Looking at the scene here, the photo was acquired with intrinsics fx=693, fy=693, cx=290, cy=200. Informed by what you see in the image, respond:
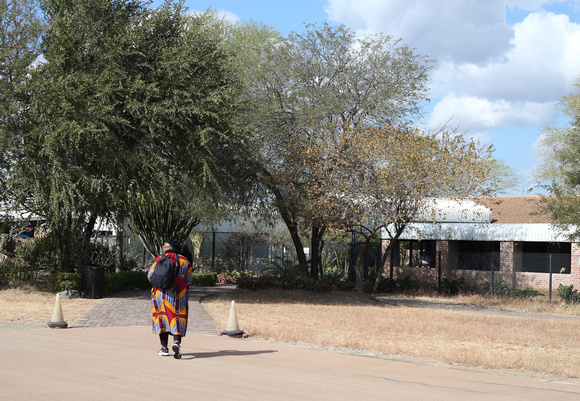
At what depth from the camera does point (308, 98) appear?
2309 centimetres

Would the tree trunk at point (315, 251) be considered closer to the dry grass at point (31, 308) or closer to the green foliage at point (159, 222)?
the green foliage at point (159, 222)

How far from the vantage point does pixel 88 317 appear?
14578 mm

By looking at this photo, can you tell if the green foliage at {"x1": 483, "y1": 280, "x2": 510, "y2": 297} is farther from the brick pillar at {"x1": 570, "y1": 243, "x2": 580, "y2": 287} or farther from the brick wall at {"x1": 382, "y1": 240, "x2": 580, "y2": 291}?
the brick pillar at {"x1": 570, "y1": 243, "x2": 580, "y2": 287}

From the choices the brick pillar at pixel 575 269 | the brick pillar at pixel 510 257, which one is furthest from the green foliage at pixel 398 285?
the brick pillar at pixel 575 269

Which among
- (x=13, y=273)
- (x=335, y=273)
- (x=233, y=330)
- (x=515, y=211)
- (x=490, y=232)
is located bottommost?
(x=233, y=330)

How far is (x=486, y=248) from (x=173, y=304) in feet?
82.3

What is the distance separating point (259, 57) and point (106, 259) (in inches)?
372

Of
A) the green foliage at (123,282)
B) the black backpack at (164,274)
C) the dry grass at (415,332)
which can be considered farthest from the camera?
the green foliage at (123,282)

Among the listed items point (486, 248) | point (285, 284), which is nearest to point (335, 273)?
point (285, 284)

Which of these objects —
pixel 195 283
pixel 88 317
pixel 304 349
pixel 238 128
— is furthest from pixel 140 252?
pixel 304 349

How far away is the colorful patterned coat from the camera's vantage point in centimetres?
957

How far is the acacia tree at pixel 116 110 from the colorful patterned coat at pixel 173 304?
8.44 m

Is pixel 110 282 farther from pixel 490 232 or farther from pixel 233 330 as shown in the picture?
pixel 490 232

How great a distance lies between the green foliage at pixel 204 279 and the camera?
88.0ft
